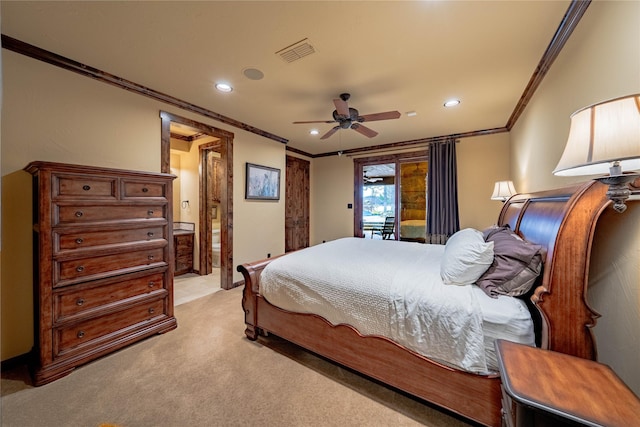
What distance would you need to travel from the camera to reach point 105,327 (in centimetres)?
208

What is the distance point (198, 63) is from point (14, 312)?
2.59 meters

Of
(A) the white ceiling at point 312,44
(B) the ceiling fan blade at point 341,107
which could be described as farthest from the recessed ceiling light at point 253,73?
(B) the ceiling fan blade at point 341,107

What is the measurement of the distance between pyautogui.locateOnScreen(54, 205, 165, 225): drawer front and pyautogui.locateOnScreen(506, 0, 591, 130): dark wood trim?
3.58 m

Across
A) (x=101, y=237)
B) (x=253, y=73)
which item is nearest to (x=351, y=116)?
(x=253, y=73)

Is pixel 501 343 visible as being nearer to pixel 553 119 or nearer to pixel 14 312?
pixel 553 119

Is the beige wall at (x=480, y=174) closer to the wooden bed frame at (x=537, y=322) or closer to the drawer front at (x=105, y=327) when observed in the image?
the wooden bed frame at (x=537, y=322)

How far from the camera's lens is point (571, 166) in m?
0.89

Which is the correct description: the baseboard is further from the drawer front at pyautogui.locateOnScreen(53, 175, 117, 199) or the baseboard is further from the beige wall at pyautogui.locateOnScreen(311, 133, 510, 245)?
the beige wall at pyautogui.locateOnScreen(311, 133, 510, 245)

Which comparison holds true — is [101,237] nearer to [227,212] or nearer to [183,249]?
[227,212]

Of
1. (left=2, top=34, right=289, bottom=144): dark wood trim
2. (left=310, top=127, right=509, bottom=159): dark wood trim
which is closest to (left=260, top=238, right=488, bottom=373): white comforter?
(left=2, top=34, right=289, bottom=144): dark wood trim

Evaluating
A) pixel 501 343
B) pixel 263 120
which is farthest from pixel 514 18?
pixel 263 120

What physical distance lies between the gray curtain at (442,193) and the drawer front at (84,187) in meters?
4.57

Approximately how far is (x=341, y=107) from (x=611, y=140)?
199cm

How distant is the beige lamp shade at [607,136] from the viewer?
2.57 ft
